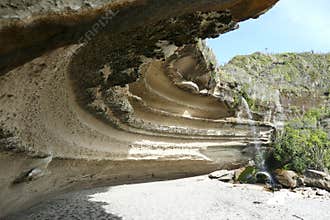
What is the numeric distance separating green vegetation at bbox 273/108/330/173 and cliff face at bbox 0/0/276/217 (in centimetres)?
312

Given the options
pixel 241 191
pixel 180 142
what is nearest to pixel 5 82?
pixel 180 142

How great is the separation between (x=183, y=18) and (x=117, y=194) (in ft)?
10.8

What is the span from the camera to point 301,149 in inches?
298

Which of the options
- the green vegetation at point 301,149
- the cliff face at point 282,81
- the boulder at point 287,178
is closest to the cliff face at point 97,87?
the boulder at point 287,178

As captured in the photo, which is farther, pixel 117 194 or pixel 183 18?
pixel 117 194

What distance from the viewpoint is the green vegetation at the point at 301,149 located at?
732 cm

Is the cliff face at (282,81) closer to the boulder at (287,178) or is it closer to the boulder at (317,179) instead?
the boulder at (287,178)

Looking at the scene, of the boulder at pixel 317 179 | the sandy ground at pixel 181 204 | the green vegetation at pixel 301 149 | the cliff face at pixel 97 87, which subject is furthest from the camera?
the green vegetation at pixel 301 149

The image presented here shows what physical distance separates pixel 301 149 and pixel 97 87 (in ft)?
21.1

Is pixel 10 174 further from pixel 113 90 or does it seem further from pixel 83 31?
pixel 83 31

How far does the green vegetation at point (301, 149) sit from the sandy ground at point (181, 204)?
1.53 m

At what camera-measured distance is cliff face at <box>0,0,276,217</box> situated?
1.09m

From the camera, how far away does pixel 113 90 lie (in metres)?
2.81

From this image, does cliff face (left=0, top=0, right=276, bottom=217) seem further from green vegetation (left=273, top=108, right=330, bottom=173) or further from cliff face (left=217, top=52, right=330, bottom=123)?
cliff face (left=217, top=52, right=330, bottom=123)
